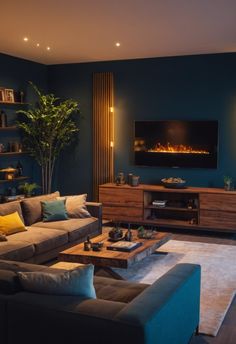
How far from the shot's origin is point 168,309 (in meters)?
2.66

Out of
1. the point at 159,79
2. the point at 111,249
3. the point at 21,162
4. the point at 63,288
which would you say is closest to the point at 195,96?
the point at 159,79

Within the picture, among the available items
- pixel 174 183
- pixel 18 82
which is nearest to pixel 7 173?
pixel 18 82

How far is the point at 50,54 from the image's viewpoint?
7.29m

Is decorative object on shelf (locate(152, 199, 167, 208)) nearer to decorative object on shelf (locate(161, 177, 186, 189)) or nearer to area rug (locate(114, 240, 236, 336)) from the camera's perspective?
decorative object on shelf (locate(161, 177, 186, 189))

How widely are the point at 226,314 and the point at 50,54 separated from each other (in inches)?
197

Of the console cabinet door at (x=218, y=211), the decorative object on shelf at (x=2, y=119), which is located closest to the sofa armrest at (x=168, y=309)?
the console cabinet door at (x=218, y=211)

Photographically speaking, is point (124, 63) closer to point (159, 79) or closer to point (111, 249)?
point (159, 79)

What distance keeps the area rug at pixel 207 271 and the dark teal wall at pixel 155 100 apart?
157 cm

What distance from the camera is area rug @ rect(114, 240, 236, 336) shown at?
3.93 m

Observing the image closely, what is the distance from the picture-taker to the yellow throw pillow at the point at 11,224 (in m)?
5.21

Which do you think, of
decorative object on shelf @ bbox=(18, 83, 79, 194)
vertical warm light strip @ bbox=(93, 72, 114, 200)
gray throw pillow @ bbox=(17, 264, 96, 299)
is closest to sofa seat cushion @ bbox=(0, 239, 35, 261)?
gray throw pillow @ bbox=(17, 264, 96, 299)

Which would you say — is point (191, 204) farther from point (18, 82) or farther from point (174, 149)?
point (18, 82)

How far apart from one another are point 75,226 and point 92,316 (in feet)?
11.0

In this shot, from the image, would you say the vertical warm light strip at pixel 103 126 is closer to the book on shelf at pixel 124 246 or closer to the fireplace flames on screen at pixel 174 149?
the fireplace flames on screen at pixel 174 149
